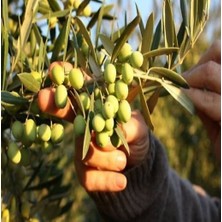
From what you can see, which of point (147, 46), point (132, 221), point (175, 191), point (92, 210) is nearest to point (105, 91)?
point (147, 46)

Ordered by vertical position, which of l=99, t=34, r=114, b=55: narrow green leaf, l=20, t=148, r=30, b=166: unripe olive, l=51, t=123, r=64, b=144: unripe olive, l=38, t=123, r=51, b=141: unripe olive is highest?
l=99, t=34, r=114, b=55: narrow green leaf

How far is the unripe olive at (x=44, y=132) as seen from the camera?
53cm

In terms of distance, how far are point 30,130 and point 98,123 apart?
69 millimetres

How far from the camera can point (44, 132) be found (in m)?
0.53

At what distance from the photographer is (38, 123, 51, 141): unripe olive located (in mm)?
526

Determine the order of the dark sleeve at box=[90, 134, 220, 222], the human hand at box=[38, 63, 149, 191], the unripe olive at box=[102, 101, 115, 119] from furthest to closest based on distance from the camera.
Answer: the dark sleeve at box=[90, 134, 220, 222] < the human hand at box=[38, 63, 149, 191] < the unripe olive at box=[102, 101, 115, 119]

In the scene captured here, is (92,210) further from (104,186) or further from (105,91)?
(105,91)

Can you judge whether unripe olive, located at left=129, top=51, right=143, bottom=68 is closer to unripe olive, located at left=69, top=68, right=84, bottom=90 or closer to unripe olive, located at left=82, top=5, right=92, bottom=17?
unripe olive, located at left=69, top=68, right=84, bottom=90

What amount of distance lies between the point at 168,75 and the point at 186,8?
8 cm

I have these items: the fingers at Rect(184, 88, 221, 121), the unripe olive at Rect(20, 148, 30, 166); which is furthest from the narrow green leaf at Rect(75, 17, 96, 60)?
the fingers at Rect(184, 88, 221, 121)

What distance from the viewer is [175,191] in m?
1.16

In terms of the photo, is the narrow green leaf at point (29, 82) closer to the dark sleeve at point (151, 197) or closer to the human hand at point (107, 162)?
the human hand at point (107, 162)

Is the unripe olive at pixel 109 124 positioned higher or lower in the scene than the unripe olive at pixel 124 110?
lower

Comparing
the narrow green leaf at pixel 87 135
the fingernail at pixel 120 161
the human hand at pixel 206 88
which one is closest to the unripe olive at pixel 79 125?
the narrow green leaf at pixel 87 135
